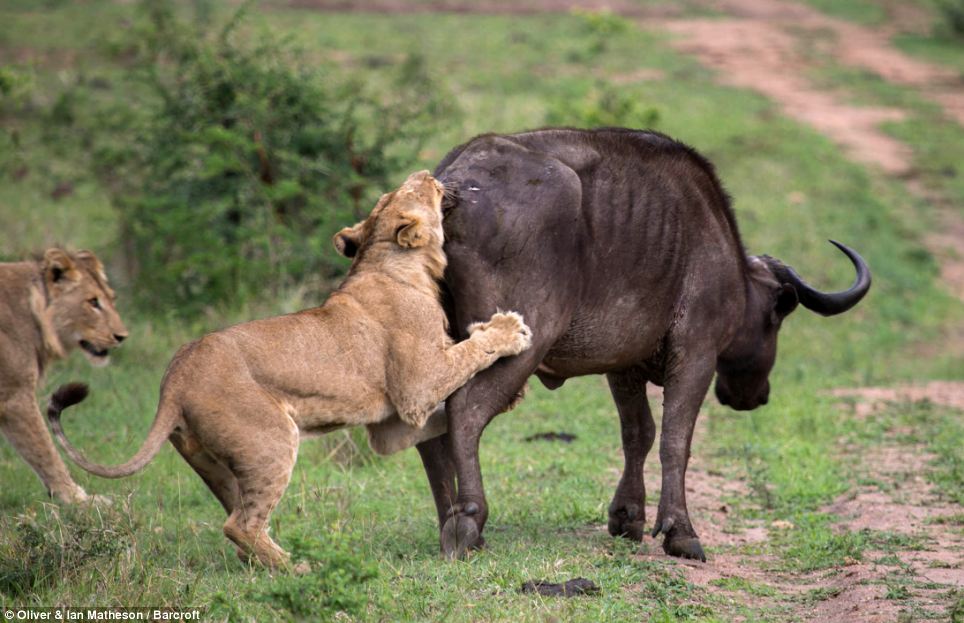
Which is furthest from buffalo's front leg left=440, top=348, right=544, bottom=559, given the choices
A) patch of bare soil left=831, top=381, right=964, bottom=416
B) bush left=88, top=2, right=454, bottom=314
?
bush left=88, top=2, right=454, bottom=314

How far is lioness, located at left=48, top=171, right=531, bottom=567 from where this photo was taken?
5.45m

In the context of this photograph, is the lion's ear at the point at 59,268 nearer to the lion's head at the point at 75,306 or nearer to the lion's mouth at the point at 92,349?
the lion's head at the point at 75,306

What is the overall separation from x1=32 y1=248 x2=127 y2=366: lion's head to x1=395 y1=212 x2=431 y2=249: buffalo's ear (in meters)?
2.15

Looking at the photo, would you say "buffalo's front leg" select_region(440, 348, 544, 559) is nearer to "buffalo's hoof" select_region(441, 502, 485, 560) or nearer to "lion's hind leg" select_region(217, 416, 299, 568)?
"buffalo's hoof" select_region(441, 502, 485, 560)

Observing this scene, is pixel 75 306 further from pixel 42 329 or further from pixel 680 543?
pixel 680 543

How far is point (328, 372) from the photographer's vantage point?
5.72 m

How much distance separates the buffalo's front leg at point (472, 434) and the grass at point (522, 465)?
0.13 meters

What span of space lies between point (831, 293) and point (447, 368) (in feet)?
7.87

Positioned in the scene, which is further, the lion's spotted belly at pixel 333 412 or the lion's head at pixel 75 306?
the lion's head at pixel 75 306

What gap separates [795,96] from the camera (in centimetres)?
2356

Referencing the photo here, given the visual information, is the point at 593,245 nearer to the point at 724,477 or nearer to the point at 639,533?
the point at 639,533

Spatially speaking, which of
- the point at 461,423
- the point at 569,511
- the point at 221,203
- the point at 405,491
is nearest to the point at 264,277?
the point at 221,203

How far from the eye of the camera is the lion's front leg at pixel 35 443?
7051mm

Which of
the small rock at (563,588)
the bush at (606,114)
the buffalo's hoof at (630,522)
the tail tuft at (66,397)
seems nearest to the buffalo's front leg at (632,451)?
the buffalo's hoof at (630,522)
